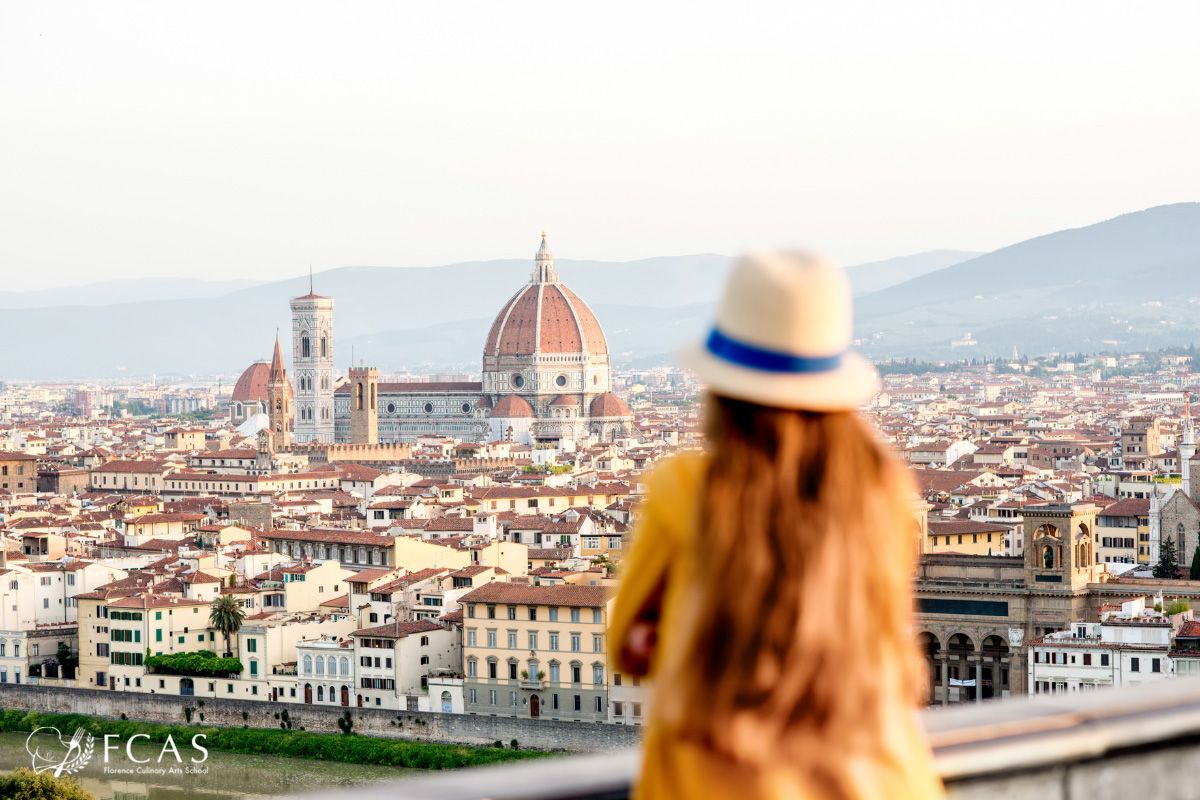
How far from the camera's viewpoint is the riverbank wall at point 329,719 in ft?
66.6

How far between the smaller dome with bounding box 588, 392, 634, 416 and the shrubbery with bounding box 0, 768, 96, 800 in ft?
184

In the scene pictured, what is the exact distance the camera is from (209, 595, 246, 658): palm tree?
77.2ft

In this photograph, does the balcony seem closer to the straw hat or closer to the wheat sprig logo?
the straw hat

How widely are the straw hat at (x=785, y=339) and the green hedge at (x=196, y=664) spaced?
21.8 meters

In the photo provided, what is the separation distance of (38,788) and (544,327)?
60.6 meters

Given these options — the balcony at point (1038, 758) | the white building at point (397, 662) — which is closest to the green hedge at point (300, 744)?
the white building at point (397, 662)

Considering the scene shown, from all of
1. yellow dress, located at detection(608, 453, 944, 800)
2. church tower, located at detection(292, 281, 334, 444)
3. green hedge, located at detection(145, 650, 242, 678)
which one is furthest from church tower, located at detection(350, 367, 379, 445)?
yellow dress, located at detection(608, 453, 944, 800)

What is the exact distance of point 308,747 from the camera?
20.9m

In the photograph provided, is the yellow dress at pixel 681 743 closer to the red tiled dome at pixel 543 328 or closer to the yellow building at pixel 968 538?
the yellow building at pixel 968 538

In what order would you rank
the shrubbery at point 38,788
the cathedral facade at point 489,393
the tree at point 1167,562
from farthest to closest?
1. the cathedral facade at point 489,393
2. the tree at point 1167,562
3. the shrubbery at point 38,788

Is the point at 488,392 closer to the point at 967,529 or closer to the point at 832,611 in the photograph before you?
the point at 967,529

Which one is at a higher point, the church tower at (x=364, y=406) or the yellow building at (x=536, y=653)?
the church tower at (x=364, y=406)

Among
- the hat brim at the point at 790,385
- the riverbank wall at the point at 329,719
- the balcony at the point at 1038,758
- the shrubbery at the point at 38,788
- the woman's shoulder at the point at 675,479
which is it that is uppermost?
the hat brim at the point at 790,385

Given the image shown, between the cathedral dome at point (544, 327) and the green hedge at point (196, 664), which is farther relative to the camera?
the cathedral dome at point (544, 327)
